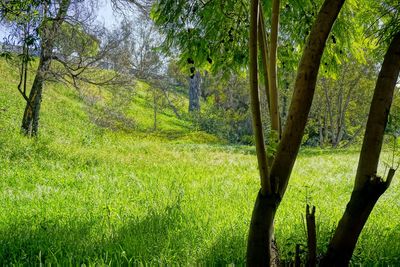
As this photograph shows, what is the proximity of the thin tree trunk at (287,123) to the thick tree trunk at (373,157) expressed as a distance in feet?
1.62

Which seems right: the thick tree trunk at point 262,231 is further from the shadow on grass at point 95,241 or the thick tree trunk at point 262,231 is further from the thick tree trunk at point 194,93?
the thick tree trunk at point 194,93

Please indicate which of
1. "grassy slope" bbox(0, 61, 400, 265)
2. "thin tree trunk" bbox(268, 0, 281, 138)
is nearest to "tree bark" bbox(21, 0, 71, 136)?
"grassy slope" bbox(0, 61, 400, 265)

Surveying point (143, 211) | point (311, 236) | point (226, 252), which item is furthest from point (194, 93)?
point (311, 236)

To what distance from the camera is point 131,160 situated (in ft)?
37.4

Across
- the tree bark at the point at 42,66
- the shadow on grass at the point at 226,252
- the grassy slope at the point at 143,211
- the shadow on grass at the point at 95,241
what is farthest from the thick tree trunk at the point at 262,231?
the tree bark at the point at 42,66

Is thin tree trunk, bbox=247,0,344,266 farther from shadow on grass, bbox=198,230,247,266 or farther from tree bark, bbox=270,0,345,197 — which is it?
shadow on grass, bbox=198,230,247,266

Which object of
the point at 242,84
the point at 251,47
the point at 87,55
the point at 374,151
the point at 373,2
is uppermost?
the point at 242,84

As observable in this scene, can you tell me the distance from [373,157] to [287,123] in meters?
0.66

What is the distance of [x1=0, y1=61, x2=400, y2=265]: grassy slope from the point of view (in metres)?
3.78

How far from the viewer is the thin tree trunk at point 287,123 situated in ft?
8.65

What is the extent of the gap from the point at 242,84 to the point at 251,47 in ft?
115

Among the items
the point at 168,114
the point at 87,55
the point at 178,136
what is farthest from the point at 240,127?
the point at 87,55

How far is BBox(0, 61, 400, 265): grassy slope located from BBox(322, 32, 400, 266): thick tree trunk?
0.75 m

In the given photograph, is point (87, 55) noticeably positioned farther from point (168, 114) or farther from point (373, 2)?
point (168, 114)
